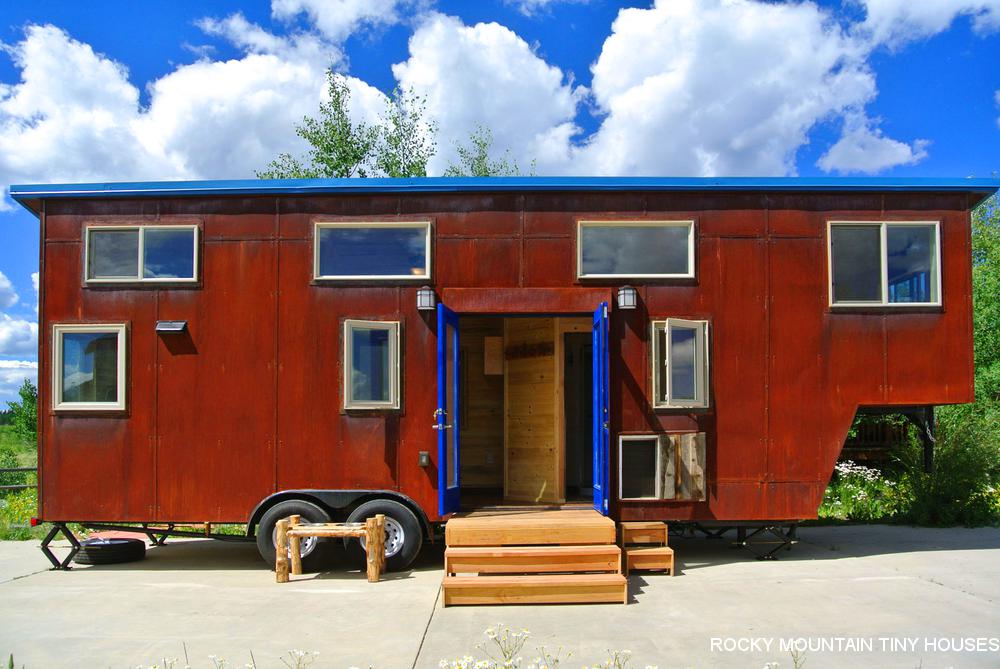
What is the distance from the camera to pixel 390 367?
7574 millimetres

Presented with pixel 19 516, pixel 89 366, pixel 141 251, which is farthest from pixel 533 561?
pixel 19 516

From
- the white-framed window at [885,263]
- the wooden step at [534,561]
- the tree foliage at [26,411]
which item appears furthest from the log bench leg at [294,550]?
the tree foliage at [26,411]

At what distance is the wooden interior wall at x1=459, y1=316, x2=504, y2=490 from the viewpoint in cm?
971

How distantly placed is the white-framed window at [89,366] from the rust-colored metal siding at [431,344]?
116 mm

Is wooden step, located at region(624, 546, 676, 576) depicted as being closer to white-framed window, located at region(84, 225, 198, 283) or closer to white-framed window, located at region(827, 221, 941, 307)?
white-framed window, located at region(827, 221, 941, 307)

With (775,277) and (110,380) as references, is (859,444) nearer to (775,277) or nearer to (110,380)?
(775,277)

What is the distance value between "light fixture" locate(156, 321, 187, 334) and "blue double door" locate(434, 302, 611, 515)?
2.64 m

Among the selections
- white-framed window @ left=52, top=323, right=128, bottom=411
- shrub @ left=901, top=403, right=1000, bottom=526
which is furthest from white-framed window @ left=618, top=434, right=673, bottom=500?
white-framed window @ left=52, top=323, right=128, bottom=411

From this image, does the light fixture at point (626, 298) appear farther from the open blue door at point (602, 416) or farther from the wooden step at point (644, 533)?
the wooden step at point (644, 533)

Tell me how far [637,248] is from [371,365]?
3.01 metres

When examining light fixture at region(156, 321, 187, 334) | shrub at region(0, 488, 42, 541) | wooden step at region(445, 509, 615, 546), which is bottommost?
shrub at region(0, 488, 42, 541)

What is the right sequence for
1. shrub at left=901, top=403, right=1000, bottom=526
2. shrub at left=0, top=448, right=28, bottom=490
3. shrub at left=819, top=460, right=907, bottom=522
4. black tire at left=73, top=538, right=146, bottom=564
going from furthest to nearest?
shrub at left=0, top=448, right=28, bottom=490, shrub at left=819, top=460, right=907, bottom=522, shrub at left=901, top=403, right=1000, bottom=526, black tire at left=73, top=538, right=146, bottom=564

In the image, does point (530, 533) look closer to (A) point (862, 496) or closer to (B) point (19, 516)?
(A) point (862, 496)

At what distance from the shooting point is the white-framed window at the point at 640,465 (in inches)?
297
